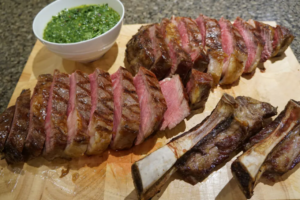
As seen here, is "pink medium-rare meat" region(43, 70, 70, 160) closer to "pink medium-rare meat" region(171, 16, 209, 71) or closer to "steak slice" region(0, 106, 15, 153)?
"steak slice" region(0, 106, 15, 153)

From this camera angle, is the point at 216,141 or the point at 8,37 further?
the point at 8,37

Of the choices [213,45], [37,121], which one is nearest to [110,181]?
[37,121]

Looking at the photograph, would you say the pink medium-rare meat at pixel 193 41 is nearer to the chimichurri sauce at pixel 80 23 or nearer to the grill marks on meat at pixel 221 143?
the grill marks on meat at pixel 221 143

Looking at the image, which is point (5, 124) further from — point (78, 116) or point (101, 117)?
point (101, 117)

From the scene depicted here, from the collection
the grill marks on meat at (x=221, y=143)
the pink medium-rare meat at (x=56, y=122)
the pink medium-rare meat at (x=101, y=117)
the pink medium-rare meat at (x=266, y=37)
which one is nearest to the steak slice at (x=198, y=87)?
the grill marks on meat at (x=221, y=143)

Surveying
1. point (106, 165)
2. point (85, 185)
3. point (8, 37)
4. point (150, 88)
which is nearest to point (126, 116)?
point (150, 88)

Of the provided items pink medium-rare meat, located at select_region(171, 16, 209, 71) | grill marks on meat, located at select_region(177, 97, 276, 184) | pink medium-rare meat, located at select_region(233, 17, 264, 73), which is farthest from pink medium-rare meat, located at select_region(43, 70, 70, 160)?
pink medium-rare meat, located at select_region(233, 17, 264, 73)

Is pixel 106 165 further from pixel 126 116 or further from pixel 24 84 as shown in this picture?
pixel 24 84
